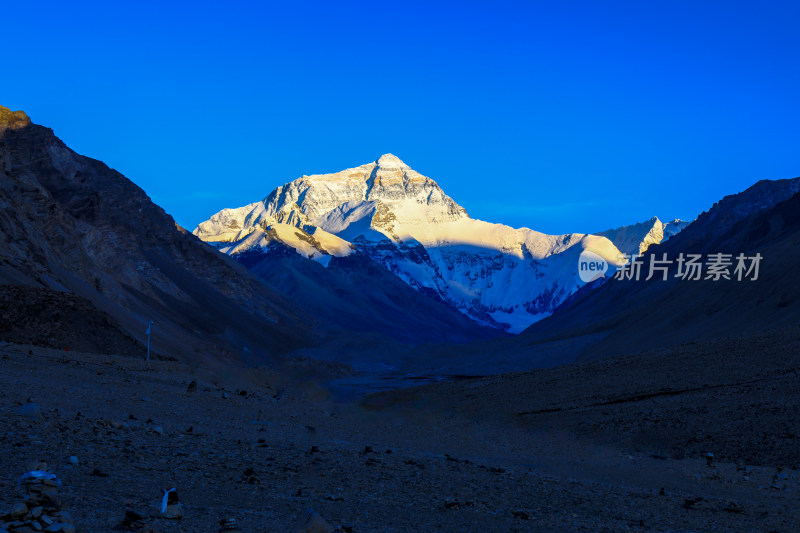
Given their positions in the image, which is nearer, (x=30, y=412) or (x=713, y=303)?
(x=30, y=412)

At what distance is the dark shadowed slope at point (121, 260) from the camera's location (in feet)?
207

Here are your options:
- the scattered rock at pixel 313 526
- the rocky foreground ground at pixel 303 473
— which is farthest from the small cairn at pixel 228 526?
the scattered rock at pixel 313 526

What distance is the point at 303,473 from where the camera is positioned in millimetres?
12836

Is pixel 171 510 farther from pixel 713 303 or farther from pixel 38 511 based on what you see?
pixel 713 303

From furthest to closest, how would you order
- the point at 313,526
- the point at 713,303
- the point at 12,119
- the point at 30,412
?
the point at 12,119 < the point at 713,303 < the point at 30,412 < the point at 313,526

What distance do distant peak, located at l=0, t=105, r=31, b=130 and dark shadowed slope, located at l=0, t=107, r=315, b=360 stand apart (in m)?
0.15

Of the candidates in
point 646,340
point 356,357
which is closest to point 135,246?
point 356,357

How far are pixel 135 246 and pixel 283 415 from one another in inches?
3575

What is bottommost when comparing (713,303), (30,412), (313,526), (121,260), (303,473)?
(313,526)

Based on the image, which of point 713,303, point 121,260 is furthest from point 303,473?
point 121,260

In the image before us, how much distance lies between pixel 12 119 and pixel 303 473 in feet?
359

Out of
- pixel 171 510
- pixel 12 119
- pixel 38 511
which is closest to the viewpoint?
pixel 38 511

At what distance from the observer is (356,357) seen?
420ft

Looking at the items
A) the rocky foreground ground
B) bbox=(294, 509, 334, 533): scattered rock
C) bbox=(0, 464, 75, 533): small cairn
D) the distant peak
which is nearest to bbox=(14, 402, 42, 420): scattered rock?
the rocky foreground ground
